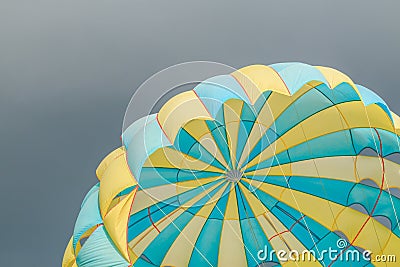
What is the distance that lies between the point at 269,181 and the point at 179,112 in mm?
2383

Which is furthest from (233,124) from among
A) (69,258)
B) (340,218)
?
(69,258)

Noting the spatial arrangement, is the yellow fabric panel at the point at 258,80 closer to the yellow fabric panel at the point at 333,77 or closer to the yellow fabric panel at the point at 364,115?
the yellow fabric panel at the point at 333,77

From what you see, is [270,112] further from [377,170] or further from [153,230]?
[153,230]

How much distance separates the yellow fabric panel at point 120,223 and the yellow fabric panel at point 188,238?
1978 millimetres

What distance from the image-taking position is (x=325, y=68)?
39.2ft

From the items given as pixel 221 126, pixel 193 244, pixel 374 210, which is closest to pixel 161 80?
pixel 221 126

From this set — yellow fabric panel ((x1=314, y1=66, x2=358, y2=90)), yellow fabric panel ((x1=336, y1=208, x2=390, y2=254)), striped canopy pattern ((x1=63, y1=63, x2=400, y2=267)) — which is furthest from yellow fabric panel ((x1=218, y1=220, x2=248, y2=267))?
yellow fabric panel ((x1=314, y1=66, x2=358, y2=90))

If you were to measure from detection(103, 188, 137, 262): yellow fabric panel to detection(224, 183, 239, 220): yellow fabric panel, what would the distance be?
238 cm

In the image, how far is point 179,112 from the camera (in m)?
11.4

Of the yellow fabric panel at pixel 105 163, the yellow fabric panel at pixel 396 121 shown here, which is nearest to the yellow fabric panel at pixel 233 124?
the yellow fabric panel at pixel 105 163

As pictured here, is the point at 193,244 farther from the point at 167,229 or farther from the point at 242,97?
the point at 242,97

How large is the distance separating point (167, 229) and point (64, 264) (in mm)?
1645

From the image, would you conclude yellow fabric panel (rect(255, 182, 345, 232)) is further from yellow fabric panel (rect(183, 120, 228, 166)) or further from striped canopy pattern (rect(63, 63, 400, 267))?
yellow fabric panel (rect(183, 120, 228, 166))

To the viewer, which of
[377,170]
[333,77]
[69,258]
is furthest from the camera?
[69,258]
